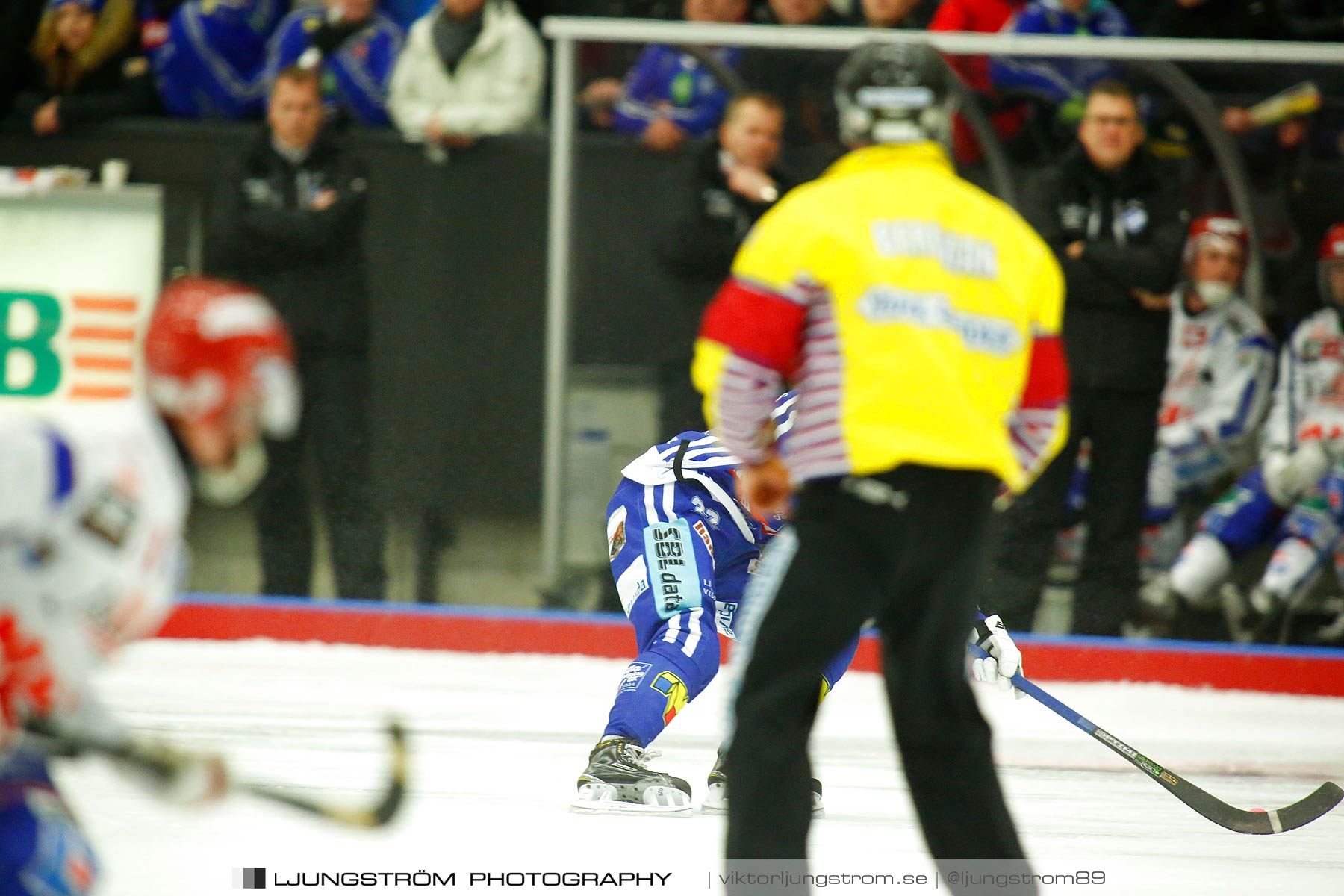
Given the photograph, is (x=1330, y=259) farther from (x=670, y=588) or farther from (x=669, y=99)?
(x=670, y=588)

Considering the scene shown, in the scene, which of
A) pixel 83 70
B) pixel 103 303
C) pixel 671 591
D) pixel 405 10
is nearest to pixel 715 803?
pixel 671 591

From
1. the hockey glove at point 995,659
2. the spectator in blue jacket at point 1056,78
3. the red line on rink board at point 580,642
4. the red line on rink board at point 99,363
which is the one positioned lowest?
the red line on rink board at point 580,642

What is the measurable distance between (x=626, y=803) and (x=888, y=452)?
134cm

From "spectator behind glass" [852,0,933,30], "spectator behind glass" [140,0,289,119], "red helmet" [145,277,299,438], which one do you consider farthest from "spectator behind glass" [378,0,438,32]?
"red helmet" [145,277,299,438]

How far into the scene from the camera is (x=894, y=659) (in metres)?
2.46

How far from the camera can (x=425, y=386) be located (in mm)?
5836

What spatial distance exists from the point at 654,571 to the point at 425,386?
2.42 m

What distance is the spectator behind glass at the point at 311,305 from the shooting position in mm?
5809

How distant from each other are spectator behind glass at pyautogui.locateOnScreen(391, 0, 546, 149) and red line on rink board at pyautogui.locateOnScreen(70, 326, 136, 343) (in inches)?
44.4

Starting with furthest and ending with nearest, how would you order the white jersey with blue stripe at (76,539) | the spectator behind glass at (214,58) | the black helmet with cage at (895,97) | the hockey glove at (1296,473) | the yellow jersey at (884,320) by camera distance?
the spectator behind glass at (214,58), the hockey glove at (1296,473), the black helmet with cage at (895,97), the yellow jersey at (884,320), the white jersey with blue stripe at (76,539)

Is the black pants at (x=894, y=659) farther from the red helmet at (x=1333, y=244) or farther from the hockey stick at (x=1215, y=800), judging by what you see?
the red helmet at (x=1333, y=244)

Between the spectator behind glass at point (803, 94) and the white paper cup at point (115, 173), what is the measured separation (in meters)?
2.11

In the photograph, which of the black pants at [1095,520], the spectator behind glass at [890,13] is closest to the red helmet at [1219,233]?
the black pants at [1095,520]

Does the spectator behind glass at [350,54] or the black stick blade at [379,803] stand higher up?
the spectator behind glass at [350,54]
